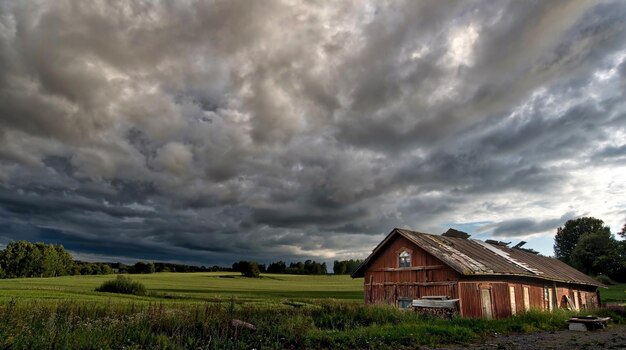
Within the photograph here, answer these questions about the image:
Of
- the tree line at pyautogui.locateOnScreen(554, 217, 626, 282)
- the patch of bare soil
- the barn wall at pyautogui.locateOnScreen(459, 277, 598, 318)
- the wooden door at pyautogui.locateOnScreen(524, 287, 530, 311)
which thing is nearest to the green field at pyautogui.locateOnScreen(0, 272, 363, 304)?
the barn wall at pyautogui.locateOnScreen(459, 277, 598, 318)

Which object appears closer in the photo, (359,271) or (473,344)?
(473,344)

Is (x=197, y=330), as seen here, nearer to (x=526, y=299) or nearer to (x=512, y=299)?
(x=512, y=299)

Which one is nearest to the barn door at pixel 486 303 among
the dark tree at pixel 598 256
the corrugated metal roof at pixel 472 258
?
the corrugated metal roof at pixel 472 258

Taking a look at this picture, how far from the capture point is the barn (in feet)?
83.2

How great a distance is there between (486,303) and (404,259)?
5.97m

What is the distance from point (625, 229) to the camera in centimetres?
6462

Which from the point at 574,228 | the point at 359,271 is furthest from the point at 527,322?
the point at 574,228

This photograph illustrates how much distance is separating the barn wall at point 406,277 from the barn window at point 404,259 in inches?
9.8

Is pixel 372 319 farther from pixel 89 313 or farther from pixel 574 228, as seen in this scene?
pixel 574 228

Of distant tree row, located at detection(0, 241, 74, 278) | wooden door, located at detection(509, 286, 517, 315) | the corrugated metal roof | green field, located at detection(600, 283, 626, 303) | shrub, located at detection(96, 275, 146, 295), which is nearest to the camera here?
the corrugated metal roof

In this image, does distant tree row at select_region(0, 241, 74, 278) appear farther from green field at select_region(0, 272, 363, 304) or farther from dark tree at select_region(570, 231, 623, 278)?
dark tree at select_region(570, 231, 623, 278)

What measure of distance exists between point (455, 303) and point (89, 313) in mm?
19063

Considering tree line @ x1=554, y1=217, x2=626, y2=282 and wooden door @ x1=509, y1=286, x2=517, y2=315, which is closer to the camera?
wooden door @ x1=509, y1=286, x2=517, y2=315

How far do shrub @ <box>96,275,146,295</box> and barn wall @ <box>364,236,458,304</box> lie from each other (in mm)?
26663
